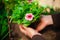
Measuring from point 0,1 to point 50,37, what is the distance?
4.01 feet

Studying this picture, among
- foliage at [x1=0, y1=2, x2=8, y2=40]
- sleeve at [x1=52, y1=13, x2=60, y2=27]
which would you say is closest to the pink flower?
sleeve at [x1=52, y1=13, x2=60, y2=27]

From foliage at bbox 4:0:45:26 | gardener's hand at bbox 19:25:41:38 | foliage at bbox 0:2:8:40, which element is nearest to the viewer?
gardener's hand at bbox 19:25:41:38

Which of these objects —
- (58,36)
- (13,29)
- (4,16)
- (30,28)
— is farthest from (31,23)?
(4,16)

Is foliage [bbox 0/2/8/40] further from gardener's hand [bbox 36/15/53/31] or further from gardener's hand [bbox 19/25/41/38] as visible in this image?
gardener's hand [bbox 36/15/53/31]

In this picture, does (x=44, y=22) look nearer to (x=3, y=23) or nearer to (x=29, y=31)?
(x=29, y=31)

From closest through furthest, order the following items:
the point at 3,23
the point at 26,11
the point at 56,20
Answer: the point at 56,20, the point at 26,11, the point at 3,23

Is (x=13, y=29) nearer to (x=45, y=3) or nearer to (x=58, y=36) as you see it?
(x=45, y=3)

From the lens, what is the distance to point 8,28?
97.2 inches

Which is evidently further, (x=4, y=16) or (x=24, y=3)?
(x=4, y=16)

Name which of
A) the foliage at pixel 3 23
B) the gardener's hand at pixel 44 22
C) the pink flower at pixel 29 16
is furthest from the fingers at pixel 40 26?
the foliage at pixel 3 23

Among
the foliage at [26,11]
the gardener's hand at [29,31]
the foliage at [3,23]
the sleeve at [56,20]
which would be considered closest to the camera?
the sleeve at [56,20]

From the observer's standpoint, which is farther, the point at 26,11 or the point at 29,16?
the point at 26,11

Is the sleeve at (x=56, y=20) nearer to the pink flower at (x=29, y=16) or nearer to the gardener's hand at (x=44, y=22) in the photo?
the gardener's hand at (x=44, y=22)

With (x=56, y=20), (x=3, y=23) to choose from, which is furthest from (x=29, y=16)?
(x=3, y=23)
